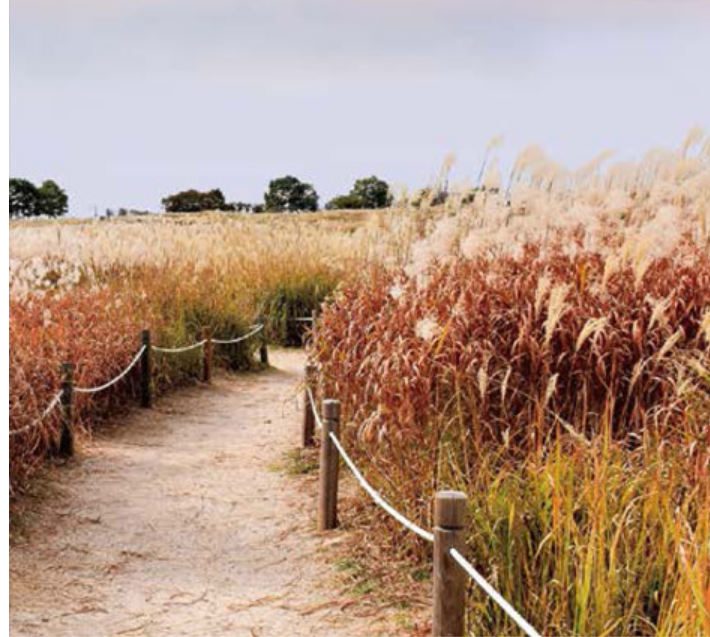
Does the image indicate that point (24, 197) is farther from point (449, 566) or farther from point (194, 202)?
point (449, 566)

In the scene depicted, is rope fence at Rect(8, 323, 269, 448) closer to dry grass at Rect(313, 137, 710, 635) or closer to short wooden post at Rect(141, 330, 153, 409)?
short wooden post at Rect(141, 330, 153, 409)

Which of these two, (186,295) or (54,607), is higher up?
(186,295)

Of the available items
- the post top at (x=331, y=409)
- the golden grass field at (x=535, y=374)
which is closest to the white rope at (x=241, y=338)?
the golden grass field at (x=535, y=374)

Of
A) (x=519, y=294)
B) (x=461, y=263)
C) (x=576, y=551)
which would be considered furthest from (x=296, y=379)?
(x=576, y=551)

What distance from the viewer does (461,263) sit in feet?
23.5

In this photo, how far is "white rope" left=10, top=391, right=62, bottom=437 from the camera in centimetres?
666

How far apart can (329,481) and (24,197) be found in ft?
206

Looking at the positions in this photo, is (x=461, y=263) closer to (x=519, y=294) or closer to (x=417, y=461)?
(x=519, y=294)

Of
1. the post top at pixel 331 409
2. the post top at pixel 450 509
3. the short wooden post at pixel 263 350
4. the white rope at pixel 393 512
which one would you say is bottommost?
the short wooden post at pixel 263 350

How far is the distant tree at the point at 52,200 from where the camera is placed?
66062mm

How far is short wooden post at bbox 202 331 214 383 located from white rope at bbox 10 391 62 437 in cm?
372

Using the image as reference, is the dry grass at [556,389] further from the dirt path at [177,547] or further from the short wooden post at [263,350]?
the short wooden post at [263,350]

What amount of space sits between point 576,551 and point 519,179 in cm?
483

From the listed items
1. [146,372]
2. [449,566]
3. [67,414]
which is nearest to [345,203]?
[146,372]
